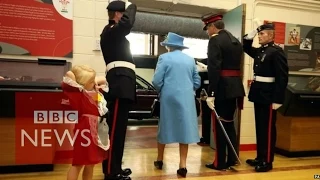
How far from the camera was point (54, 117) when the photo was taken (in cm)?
308

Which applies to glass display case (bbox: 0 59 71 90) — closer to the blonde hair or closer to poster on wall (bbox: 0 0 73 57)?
poster on wall (bbox: 0 0 73 57)

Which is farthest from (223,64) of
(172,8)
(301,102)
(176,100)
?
(172,8)

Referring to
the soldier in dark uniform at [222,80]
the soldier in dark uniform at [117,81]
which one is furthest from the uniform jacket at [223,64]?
the soldier in dark uniform at [117,81]

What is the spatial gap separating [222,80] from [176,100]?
58 cm

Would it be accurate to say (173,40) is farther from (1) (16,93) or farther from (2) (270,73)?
(1) (16,93)

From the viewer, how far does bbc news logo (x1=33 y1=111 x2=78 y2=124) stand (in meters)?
2.97

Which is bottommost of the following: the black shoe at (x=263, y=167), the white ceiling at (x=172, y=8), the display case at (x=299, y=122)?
the black shoe at (x=263, y=167)

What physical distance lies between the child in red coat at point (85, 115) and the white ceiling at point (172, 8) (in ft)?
6.87

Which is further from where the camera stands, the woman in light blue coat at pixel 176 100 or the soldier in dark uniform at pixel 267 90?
the soldier in dark uniform at pixel 267 90

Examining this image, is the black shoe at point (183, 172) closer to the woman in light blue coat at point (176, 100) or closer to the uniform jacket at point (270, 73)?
the woman in light blue coat at point (176, 100)

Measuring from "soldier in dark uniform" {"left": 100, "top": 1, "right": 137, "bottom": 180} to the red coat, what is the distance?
14.6 inches

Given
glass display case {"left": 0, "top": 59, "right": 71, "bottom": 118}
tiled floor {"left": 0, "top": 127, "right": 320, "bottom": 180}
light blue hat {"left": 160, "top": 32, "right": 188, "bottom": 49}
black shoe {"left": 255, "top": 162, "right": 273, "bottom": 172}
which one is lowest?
tiled floor {"left": 0, "top": 127, "right": 320, "bottom": 180}

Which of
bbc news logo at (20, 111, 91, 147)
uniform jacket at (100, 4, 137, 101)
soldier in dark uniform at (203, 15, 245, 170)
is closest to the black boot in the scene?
soldier in dark uniform at (203, 15, 245, 170)

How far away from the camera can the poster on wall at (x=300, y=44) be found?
441 cm
